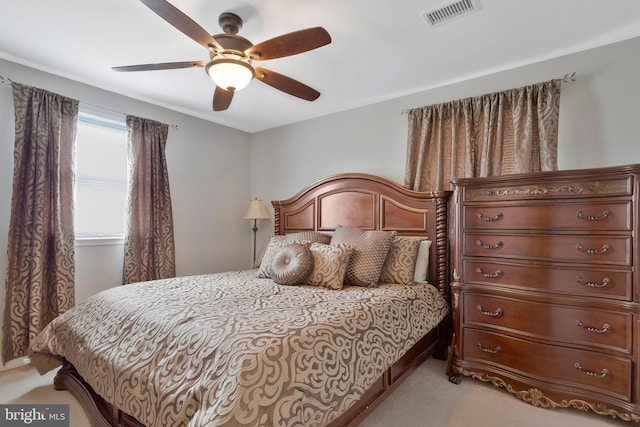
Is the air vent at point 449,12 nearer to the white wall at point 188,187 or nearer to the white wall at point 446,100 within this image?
the white wall at point 446,100

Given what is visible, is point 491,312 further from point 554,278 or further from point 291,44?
point 291,44

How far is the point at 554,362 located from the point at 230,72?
2688 mm

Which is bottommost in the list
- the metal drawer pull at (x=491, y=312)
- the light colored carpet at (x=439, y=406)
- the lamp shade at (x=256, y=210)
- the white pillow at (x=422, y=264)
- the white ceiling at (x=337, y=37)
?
the light colored carpet at (x=439, y=406)

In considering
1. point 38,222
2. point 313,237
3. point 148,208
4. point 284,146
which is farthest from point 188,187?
point 313,237

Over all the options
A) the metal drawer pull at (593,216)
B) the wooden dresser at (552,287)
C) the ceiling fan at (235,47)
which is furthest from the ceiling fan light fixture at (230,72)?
the metal drawer pull at (593,216)

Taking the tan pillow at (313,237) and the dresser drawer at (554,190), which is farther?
the tan pillow at (313,237)

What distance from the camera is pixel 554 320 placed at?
1969mm

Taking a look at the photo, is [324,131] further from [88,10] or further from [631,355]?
[631,355]

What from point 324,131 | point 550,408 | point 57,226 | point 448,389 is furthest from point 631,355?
point 57,226

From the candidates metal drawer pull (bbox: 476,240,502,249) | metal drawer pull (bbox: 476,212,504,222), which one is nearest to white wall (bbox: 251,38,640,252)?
metal drawer pull (bbox: 476,212,504,222)

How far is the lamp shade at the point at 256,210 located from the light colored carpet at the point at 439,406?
7.88 feet

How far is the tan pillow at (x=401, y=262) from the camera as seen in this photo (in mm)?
2615

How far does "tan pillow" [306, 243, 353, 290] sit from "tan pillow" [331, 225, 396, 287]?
8 centimetres

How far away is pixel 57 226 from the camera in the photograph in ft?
8.82
